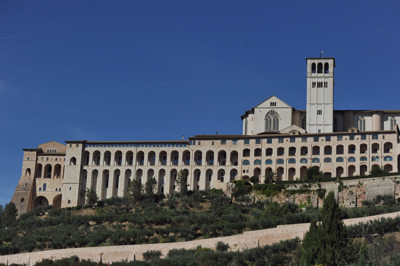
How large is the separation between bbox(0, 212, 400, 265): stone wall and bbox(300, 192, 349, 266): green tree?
9407mm

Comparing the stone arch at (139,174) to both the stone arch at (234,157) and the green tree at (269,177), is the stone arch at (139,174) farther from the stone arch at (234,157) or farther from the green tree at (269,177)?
the green tree at (269,177)

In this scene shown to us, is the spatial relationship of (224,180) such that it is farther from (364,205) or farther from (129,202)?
(364,205)

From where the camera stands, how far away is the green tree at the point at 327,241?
39969 millimetres

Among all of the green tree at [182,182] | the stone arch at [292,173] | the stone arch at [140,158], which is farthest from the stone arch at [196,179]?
the stone arch at [292,173]

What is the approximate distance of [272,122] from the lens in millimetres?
89688

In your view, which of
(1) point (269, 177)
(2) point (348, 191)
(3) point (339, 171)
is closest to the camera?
(2) point (348, 191)

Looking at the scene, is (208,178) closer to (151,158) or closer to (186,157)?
(186,157)

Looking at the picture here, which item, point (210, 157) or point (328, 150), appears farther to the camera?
point (210, 157)

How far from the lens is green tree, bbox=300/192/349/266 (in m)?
40.0

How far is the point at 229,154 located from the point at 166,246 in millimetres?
32307

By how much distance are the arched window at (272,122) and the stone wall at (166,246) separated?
3760cm

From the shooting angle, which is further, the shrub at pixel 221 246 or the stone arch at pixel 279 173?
the stone arch at pixel 279 173

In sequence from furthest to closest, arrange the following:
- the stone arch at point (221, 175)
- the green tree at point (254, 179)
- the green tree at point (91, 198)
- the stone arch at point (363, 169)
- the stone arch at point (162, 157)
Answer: the stone arch at point (162, 157), the stone arch at point (221, 175), the green tree at point (91, 198), the green tree at point (254, 179), the stone arch at point (363, 169)

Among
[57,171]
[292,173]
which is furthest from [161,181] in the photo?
[292,173]
